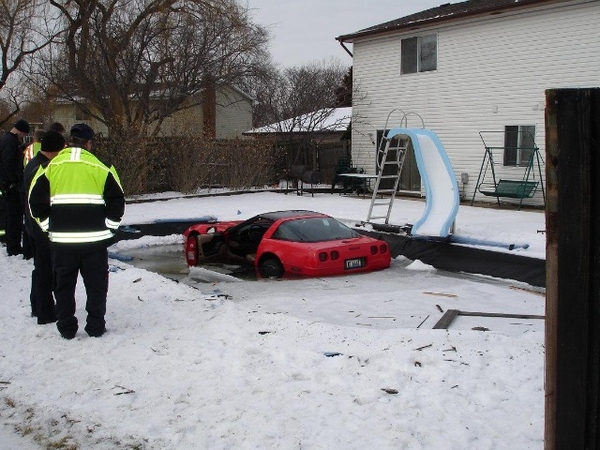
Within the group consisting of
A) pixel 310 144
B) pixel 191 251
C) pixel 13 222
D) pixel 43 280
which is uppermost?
pixel 310 144

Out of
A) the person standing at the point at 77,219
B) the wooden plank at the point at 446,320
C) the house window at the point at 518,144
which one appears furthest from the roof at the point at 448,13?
the person standing at the point at 77,219

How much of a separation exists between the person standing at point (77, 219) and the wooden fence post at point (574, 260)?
16.1 ft

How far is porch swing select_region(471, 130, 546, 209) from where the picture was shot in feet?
64.2

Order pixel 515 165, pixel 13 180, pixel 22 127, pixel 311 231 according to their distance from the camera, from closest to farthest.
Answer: pixel 22 127
pixel 13 180
pixel 311 231
pixel 515 165

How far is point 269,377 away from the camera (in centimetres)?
534

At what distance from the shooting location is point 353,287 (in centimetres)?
1009

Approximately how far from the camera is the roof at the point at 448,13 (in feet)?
65.8

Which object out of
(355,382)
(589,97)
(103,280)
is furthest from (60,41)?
(589,97)

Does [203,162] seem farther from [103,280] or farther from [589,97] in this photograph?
[589,97]

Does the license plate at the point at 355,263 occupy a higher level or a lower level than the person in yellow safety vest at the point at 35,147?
lower

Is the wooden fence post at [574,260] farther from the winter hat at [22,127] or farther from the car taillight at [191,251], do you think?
the car taillight at [191,251]

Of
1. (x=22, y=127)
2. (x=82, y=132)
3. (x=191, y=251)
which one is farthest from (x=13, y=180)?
(x=82, y=132)

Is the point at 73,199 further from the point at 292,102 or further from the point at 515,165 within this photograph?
the point at 292,102

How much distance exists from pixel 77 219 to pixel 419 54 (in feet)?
62.3
